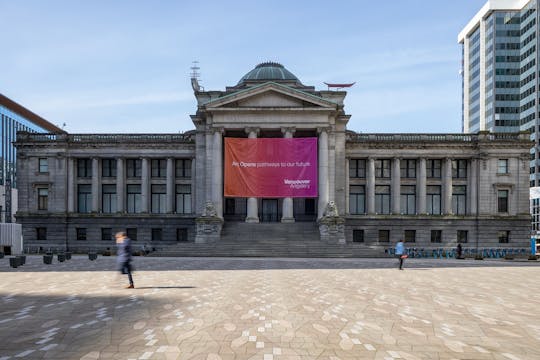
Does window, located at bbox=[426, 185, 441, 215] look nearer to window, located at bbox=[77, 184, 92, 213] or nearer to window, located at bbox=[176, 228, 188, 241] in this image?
window, located at bbox=[176, 228, 188, 241]

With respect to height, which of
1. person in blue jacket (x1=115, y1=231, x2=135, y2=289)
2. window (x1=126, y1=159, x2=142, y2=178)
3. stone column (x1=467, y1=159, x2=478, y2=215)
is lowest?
person in blue jacket (x1=115, y1=231, x2=135, y2=289)

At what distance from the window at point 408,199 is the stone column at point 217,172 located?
2604cm

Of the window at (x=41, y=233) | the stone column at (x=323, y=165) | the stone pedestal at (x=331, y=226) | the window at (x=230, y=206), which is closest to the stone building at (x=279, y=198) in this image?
the stone column at (x=323, y=165)

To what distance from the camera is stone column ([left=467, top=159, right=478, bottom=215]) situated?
200ft

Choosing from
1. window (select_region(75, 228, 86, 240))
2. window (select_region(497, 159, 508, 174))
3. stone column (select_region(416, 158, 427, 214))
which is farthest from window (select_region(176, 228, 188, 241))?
window (select_region(497, 159, 508, 174))

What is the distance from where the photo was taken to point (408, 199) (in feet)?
206

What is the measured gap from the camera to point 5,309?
15.5 m

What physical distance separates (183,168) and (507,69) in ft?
389

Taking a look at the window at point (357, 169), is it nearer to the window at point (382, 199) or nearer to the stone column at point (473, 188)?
the window at point (382, 199)

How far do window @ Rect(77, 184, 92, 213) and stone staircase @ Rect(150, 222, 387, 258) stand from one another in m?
19.8

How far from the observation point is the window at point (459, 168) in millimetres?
62281

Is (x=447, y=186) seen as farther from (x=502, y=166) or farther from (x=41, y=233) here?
(x=41, y=233)

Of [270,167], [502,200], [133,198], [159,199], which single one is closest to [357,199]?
[270,167]

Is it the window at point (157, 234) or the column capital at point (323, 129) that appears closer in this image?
the column capital at point (323, 129)
